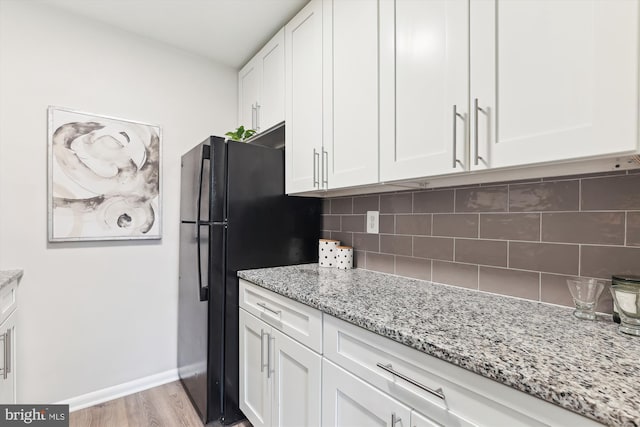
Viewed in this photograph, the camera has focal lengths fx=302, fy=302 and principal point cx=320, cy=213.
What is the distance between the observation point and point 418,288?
136 centimetres

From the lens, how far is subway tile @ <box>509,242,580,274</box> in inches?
41.6

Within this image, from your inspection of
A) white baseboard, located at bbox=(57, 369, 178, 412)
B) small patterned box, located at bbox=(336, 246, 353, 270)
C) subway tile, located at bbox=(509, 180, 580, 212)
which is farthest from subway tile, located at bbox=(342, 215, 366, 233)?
white baseboard, located at bbox=(57, 369, 178, 412)

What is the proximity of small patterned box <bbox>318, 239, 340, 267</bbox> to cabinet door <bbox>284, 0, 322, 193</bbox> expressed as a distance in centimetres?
39

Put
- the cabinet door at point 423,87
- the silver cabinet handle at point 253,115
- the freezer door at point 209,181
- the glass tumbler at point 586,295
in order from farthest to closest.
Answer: the silver cabinet handle at point 253,115 < the freezer door at point 209,181 < the cabinet door at point 423,87 < the glass tumbler at point 586,295

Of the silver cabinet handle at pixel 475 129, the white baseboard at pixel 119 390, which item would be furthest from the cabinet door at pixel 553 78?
the white baseboard at pixel 119 390

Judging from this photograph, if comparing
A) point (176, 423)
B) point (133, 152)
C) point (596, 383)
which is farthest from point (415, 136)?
point (176, 423)

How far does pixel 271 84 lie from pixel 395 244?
1356 mm

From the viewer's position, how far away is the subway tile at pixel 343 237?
194 cm

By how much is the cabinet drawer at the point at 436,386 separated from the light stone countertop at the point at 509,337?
0.11 ft

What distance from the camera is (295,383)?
128 centimetres

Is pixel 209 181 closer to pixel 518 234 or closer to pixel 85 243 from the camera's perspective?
pixel 85 243

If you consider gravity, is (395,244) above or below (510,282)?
above

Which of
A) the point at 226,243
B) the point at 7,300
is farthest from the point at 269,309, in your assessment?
the point at 7,300

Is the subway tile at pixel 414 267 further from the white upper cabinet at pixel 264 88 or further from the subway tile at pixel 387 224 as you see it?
the white upper cabinet at pixel 264 88
